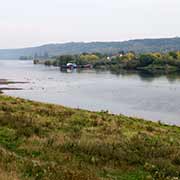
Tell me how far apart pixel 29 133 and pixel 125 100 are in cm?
3149

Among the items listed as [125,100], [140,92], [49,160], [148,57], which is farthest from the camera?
[148,57]

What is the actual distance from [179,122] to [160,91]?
2292 centimetres

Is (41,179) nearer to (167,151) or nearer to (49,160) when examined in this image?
(49,160)

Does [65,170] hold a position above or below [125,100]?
above

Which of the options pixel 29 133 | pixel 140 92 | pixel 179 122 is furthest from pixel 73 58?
pixel 29 133

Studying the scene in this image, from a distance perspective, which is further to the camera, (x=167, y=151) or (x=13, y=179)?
(x=167, y=151)

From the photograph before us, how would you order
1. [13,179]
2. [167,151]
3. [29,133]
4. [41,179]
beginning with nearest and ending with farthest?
[13,179]
[41,179]
[167,151]
[29,133]

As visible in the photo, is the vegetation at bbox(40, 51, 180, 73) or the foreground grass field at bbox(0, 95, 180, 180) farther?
the vegetation at bbox(40, 51, 180, 73)

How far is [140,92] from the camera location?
163ft

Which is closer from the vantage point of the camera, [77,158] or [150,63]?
[77,158]

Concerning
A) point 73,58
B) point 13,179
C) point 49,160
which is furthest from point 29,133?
point 73,58

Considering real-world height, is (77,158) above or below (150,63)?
below

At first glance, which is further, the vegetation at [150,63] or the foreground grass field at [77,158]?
the vegetation at [150,63]

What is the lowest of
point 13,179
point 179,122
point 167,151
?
point 179,122
